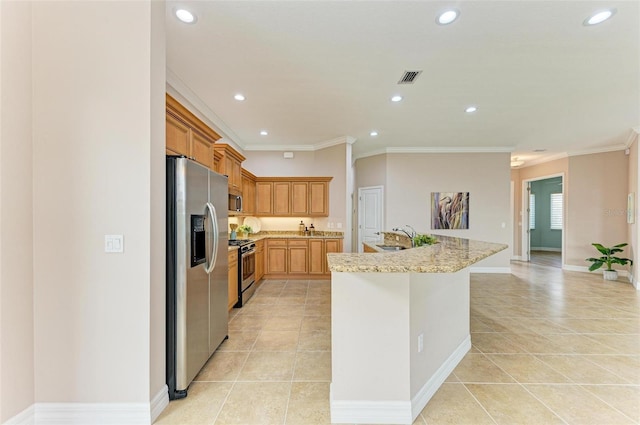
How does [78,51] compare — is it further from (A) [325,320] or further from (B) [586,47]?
(B) [586,47]

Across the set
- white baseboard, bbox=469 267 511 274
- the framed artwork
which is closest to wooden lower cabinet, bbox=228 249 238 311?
the framed artwork

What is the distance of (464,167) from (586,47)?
3.91 metres

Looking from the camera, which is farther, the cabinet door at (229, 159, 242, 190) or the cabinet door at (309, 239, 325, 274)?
the cabinet door at (309, 239, 325, 274)

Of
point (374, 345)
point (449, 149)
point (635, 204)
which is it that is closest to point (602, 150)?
point (635, 204)

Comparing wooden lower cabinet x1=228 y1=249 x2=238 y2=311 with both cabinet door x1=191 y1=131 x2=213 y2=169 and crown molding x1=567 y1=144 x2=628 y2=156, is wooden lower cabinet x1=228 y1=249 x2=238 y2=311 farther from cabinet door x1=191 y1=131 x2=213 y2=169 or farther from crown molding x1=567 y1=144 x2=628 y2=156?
crown molding x1=567 y1=144 x2=628 y2=156

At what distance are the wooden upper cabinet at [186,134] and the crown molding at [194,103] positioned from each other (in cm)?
90

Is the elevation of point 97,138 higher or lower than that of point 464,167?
lower

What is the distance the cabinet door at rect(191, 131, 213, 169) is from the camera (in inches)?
105

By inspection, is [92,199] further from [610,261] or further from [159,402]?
[610,261]

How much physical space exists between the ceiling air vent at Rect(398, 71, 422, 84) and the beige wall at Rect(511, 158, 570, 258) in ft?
20.6

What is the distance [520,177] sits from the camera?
8.20 m

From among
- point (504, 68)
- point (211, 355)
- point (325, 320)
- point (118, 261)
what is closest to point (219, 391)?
point (211, 355)

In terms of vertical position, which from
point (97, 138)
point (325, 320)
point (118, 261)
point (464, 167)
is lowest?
point (325, 320)

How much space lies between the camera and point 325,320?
3369 mm
